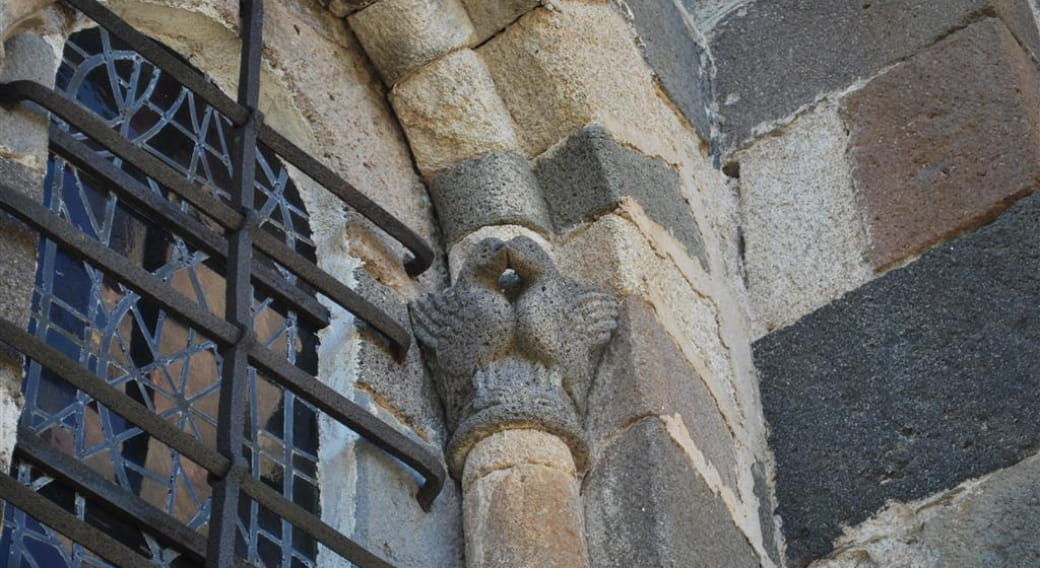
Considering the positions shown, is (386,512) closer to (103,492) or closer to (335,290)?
(335,290)

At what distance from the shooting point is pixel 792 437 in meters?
3.60

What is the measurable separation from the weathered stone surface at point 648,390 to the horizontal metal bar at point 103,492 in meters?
0.86

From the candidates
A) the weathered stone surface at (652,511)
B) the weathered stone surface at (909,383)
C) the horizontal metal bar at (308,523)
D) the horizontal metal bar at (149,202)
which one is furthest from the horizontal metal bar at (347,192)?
the weathered stone surface at (909,383)

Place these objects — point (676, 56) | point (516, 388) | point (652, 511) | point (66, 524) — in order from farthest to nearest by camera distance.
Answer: point (676, 56) → point (516, 388) → point (652, 511) → point (66, 524)

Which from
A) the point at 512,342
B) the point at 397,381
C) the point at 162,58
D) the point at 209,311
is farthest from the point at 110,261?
the point at 512,342

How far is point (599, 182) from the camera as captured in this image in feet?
11.7

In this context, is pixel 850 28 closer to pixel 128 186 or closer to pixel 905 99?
pixel 905 99

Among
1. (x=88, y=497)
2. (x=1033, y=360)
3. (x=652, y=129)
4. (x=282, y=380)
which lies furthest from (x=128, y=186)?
(x=1033, y=360)

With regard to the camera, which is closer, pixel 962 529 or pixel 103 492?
pixel 103 492

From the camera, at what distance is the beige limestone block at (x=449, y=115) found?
3645 mm

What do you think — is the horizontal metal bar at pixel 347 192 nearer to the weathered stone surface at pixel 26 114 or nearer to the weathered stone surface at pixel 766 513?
the weathered stone surface at pixel 26 114

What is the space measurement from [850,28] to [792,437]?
1039mm

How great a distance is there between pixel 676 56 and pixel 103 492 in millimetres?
2053

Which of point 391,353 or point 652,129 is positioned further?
point 652,129
